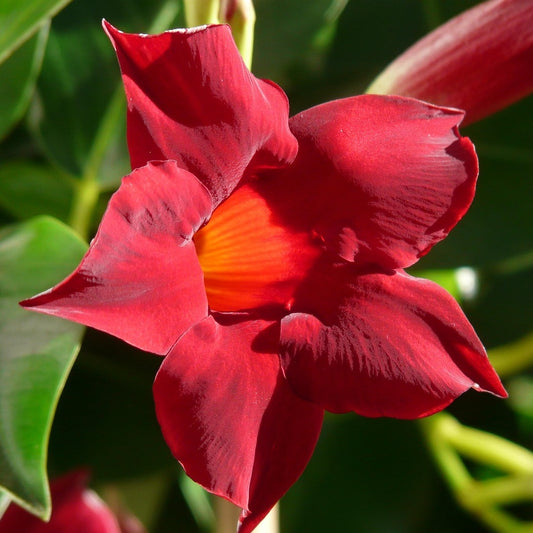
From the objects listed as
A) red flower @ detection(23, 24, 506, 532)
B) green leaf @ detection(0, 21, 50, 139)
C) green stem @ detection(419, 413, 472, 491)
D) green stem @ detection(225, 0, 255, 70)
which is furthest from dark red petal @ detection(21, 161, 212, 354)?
green stem @ detection(419, 413, 472, 491)

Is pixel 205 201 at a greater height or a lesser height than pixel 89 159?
greater

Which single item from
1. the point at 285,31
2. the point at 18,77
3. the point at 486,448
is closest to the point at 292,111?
the point at 285,31

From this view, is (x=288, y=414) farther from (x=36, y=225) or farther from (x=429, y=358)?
(x=36, y=225)

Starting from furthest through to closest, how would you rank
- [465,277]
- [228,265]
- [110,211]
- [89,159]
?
[465,277] → [89,159] → [228,265] → [110,211]

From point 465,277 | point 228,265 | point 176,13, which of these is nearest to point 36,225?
point 228,265

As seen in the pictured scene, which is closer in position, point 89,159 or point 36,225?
point 36,225

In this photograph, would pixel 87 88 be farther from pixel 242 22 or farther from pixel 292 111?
pixel 242 22

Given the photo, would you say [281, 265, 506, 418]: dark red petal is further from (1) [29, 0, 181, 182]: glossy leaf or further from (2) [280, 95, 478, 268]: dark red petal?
(1) [29, 0, 181, 182]: glossy leaf
